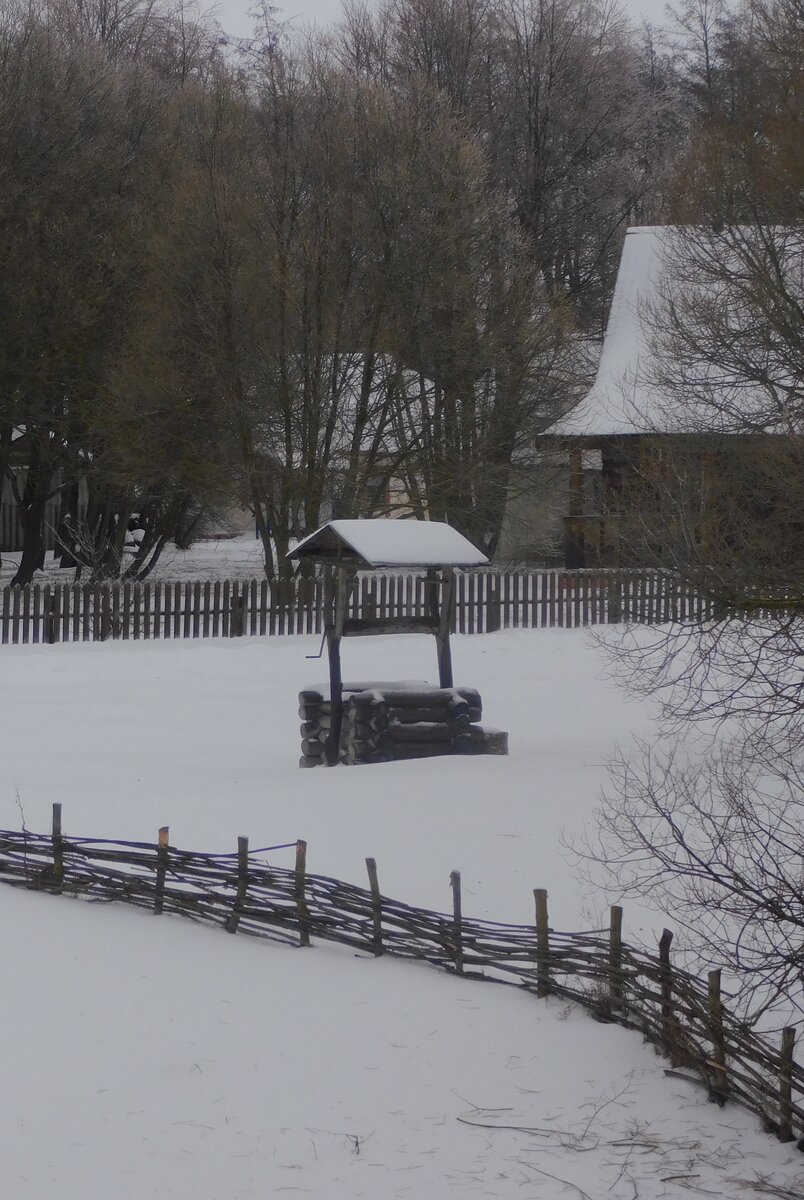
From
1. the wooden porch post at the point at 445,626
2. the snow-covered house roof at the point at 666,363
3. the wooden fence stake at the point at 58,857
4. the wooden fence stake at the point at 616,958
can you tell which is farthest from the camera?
the snow-covered house roof at the point at 666,363

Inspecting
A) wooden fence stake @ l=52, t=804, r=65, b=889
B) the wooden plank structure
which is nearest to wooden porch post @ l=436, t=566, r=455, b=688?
the wooden plank structure

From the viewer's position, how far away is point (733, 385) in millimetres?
20734

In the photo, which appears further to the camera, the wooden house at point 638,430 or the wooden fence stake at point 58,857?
the wooden house at point 638,430

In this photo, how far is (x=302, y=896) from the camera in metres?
7.23

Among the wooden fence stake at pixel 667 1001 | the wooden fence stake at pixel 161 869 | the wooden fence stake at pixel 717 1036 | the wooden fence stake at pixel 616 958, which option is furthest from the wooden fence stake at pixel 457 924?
the wooden fence stake at pixel 161 869

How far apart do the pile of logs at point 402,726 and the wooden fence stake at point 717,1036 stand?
266 inches

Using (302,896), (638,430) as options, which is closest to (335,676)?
(302,896)

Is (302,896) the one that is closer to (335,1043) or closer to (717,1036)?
(335,1043)

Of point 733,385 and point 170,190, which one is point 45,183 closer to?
point 170,190

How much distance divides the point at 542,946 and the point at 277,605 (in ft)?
52.1

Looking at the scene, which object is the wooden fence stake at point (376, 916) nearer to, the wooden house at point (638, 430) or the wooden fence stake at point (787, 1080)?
A: the wooden fence stake at point (787, 1080)

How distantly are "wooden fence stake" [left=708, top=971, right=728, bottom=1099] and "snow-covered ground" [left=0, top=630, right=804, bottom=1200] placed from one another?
103mm

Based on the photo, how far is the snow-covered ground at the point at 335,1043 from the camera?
4.82 metres

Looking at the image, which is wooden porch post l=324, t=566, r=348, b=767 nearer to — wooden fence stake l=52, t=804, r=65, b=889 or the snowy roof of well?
the snowy roof of well
